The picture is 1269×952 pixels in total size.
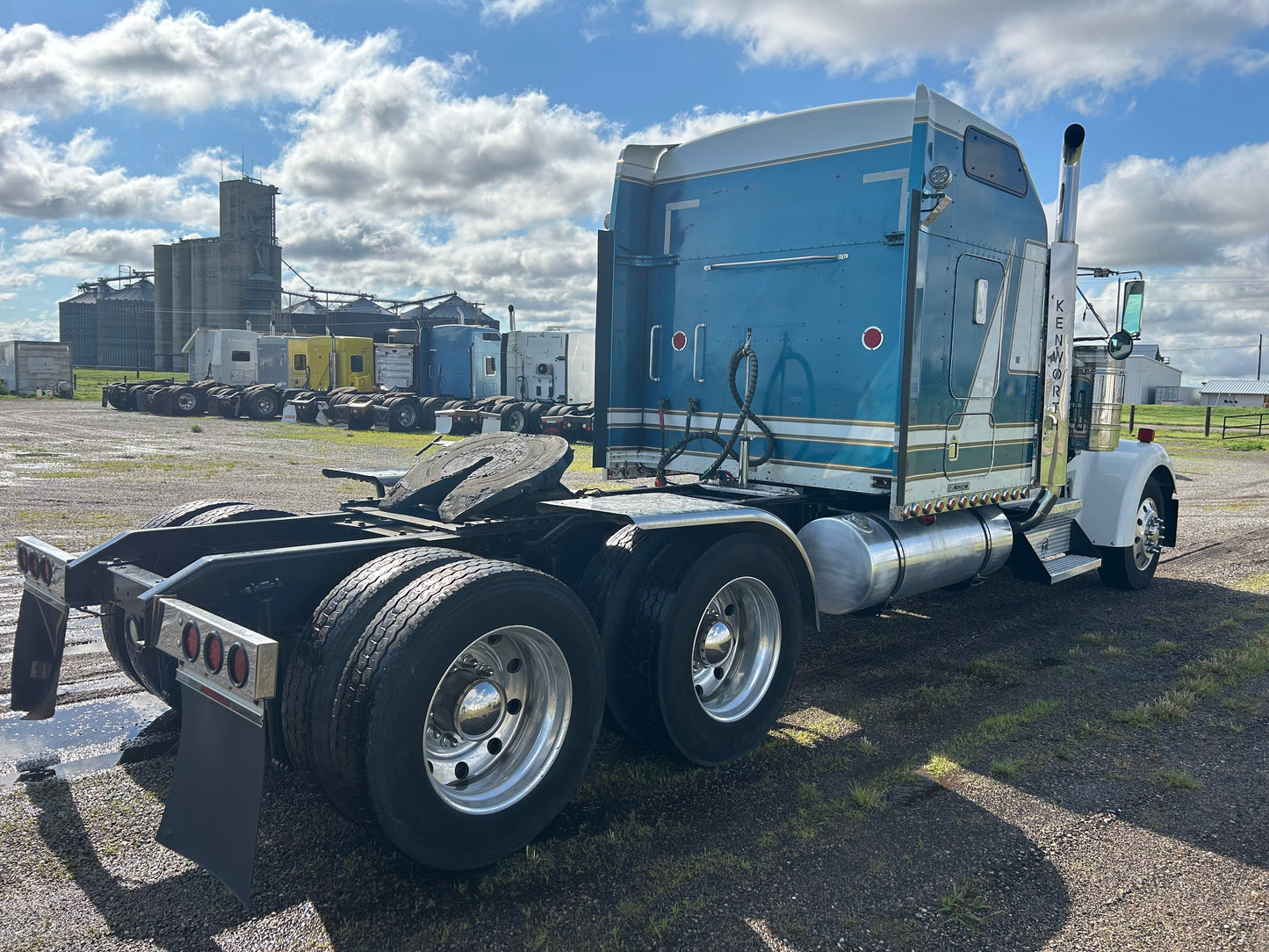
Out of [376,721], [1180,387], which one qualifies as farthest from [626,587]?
[1180,387]

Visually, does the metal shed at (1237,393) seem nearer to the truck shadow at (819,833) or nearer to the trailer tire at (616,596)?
the truck shadow at (819,833)

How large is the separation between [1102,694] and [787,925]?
3.48 meters

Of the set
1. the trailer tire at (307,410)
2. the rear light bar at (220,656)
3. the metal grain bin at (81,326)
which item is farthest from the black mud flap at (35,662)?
the metal grain bin at (81,326)

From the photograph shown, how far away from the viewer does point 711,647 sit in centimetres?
477

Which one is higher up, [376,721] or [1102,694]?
[376,721]

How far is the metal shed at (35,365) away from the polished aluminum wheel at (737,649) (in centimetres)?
4794

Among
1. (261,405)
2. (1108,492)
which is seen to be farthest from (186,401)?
(1108,492)

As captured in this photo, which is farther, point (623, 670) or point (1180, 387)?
point (1180, 387)

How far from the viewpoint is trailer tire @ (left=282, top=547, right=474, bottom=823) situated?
312 cm

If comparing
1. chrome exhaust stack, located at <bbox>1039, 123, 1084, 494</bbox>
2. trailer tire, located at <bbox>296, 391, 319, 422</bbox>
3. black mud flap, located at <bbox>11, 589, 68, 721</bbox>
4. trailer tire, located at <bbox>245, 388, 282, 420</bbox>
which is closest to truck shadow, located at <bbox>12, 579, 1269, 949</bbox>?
black mud flap, located at <bbox>11, 589, 68, 721</bbox>

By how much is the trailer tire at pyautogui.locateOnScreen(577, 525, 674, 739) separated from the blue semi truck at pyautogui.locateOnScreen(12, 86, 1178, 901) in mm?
17

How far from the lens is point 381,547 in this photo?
13.3 ft

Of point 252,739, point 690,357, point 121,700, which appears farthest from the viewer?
point 690,357

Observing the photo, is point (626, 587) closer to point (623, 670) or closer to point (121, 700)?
point (623, 670)
